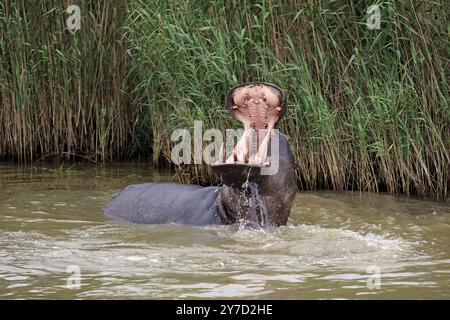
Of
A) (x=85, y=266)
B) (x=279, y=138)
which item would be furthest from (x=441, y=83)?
(x=85, y=266)

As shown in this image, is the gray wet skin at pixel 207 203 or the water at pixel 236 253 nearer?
the water at pixel 236 253

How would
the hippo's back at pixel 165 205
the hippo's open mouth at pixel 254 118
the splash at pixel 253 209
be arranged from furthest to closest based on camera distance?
the hippo's back at pixel 165 205 < the splash at pixel 253 209 < the hippo's open mouth at pixel 254 118

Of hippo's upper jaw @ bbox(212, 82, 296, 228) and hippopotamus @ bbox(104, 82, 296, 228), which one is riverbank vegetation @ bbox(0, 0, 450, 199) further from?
hippo's upper jaw @ bbox(212, 82, 296, 228)

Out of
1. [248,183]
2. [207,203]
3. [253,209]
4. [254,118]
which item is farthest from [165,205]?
[254,118]

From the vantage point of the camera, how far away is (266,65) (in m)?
8.52

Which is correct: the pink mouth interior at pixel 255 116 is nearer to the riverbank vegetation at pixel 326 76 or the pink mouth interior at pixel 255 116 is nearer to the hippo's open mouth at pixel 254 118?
the hippo's open mouth at pixel 254 118

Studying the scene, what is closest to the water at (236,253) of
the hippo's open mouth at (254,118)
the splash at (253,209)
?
the splash at (253,209)

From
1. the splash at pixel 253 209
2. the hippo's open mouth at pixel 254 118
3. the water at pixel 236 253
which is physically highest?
the hippo's open mouth at pixel 254 118

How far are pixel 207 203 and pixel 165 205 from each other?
0.40m

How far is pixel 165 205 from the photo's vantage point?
7.18 meters

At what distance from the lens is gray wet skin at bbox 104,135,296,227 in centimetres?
653

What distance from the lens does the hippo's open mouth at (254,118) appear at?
20.5 feet

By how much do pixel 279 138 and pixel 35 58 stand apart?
15.1ft

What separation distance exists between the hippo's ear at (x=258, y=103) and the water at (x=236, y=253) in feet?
2.51
